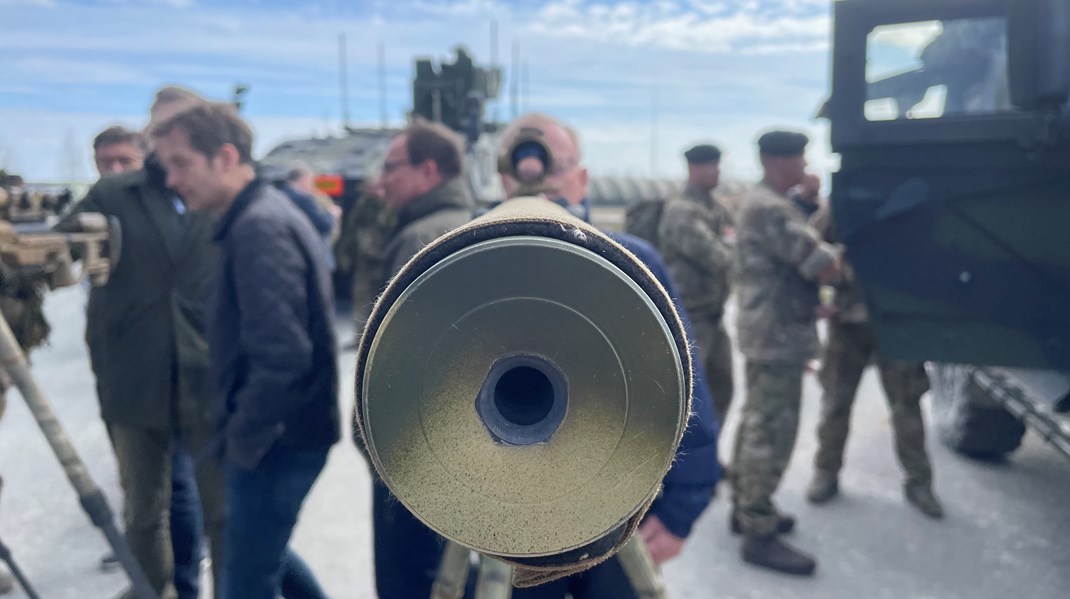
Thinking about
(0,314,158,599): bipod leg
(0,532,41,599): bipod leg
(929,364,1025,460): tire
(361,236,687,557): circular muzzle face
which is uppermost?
(361,236,687,557): circular muzzle face

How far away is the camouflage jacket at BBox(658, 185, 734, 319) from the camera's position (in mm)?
4641

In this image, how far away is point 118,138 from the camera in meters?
3.74

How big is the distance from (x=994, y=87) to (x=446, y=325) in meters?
3.21

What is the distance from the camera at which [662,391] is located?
828mm

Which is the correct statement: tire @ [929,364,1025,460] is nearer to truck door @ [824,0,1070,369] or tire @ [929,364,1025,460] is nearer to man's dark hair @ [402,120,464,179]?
truck door @ [824,0,1070,369]

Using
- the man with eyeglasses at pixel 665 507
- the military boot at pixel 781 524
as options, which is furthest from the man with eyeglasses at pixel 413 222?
the military boot at pixel 781 524

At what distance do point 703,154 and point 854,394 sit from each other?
1.63 metres

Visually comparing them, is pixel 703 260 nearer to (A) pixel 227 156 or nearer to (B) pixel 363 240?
(A) pixel 227 156

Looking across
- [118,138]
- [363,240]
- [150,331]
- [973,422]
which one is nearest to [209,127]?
[150,331]

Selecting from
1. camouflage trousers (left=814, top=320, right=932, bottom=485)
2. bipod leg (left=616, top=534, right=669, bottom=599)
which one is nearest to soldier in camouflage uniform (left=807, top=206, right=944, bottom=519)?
camouflage trousers (left=814, top=320, right=932, bottom=485)

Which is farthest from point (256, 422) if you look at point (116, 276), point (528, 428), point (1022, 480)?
point (1022, 480)

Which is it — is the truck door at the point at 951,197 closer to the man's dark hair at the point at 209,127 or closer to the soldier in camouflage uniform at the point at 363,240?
the man's dark hair at the point at 209,127

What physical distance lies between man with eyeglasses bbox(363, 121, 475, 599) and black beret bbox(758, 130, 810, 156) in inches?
68.9

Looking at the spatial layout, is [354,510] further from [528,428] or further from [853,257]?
[528,428]
